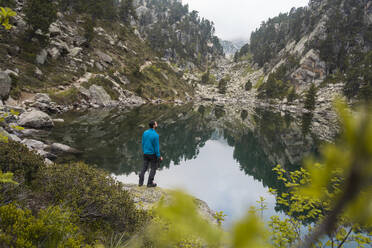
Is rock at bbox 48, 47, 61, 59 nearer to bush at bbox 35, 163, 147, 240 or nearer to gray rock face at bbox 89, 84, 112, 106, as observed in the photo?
gray rock face at bbox 89, 84, 112, 106

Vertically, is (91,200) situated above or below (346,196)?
below

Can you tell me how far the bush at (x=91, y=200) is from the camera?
15.7 feet

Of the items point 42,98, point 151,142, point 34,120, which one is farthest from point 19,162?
point 42,98

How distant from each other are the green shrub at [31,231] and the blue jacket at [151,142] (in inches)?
198

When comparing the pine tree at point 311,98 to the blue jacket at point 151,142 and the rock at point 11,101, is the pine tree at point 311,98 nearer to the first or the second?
the blue jacket at point 151,142

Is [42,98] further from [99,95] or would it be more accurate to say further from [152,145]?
[152,145]

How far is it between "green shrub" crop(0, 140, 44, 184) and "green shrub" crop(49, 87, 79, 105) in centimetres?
2576

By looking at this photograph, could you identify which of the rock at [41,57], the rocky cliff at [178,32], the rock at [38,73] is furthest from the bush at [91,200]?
the rocky cliff at [178,32]

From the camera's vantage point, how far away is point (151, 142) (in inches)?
335

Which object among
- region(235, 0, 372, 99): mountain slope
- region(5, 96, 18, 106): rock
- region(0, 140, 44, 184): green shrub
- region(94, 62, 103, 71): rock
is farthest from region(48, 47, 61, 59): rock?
region(235, 0, 372, 99): mountain slope

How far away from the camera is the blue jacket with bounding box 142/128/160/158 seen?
8336mm

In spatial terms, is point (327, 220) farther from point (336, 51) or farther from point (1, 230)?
point (336, 51)

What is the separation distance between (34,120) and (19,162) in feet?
48.0

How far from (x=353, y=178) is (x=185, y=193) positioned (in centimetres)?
54
